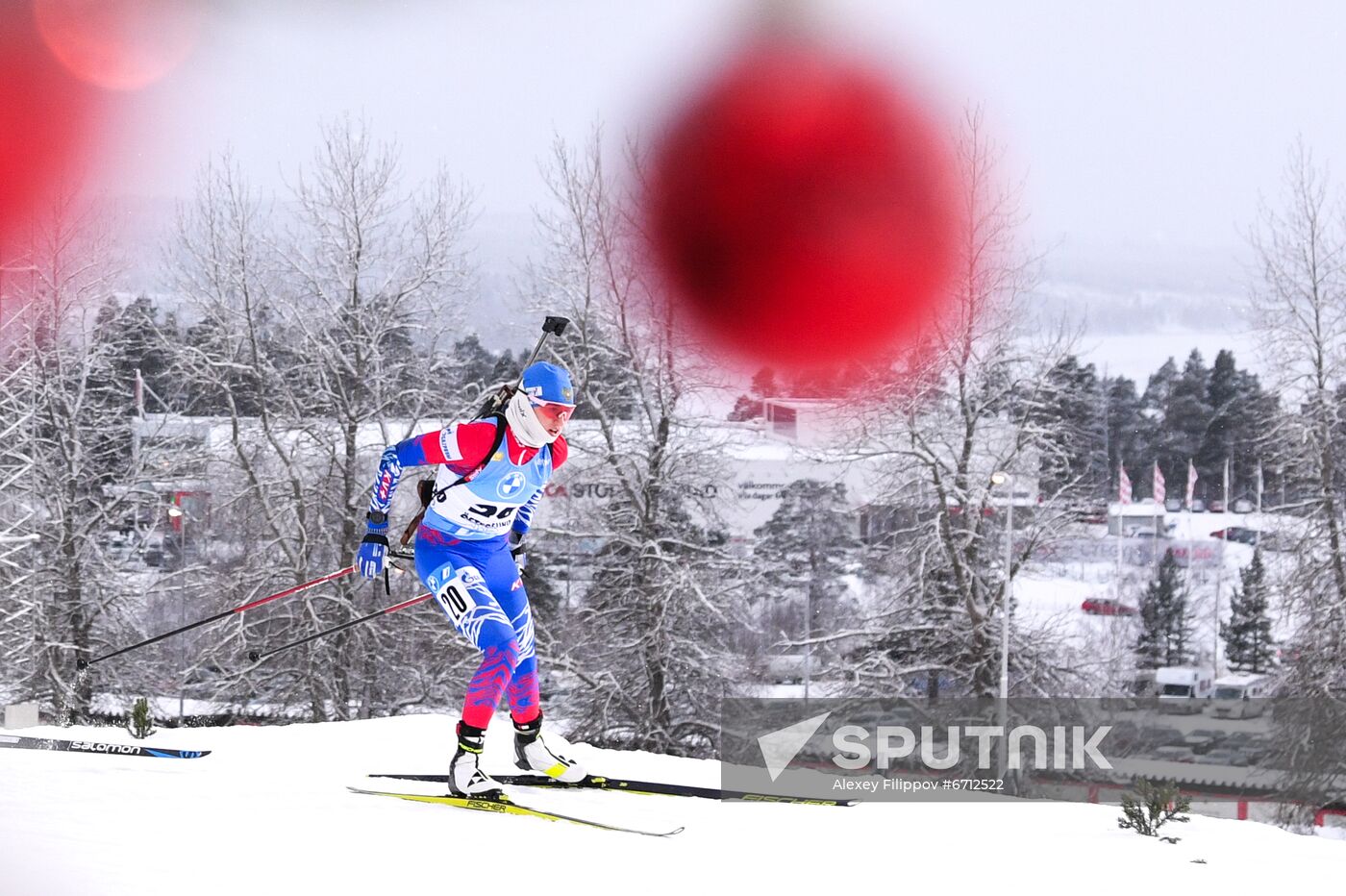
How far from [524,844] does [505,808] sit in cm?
A: 69

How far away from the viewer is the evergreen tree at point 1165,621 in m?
32.6

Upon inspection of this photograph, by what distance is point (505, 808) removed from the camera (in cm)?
441

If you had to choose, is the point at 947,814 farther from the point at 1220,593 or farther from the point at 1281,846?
the point at 1220,593

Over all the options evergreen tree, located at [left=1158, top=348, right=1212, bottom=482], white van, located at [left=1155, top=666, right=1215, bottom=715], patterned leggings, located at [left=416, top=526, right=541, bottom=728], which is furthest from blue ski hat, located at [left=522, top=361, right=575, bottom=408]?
evergreen tree, located at [left=1158, top=348, right=1212, bottom=482]

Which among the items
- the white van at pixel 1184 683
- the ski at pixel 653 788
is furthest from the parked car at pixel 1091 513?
the ski at pixel 653 788

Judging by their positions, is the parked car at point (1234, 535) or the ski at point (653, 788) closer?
the ski at point (653, 788)

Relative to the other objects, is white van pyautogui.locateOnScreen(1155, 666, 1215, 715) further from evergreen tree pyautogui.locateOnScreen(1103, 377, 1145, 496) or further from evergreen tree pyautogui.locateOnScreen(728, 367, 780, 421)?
evergreen tree pyautogui.locateOnScreen(728, 367, 780, 421)

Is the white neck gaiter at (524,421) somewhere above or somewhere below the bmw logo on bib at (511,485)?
above

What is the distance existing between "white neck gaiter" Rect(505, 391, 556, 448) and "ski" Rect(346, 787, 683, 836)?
1.36 meters

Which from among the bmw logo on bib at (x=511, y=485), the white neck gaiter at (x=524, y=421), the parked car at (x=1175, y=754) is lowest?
the parked car at (x=1175, y=754)

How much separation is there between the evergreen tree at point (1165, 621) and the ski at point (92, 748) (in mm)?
30036

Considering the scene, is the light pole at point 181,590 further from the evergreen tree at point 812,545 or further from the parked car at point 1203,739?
the parked car at point 1203,739

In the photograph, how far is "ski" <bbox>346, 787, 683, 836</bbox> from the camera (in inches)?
162

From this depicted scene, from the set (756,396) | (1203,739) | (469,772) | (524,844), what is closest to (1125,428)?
(1203,739)
